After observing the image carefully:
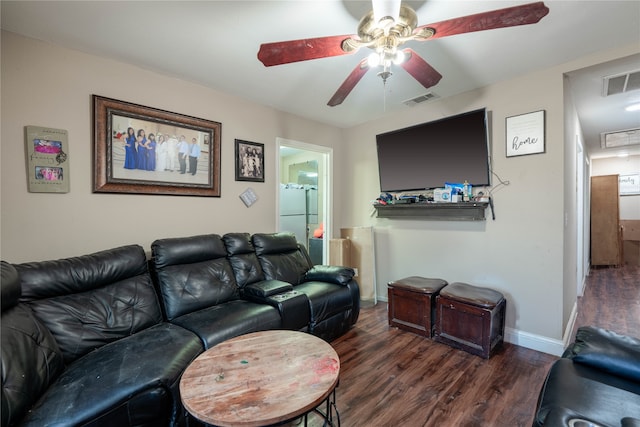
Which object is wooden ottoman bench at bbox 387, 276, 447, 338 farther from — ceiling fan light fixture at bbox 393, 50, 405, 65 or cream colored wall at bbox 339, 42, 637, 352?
ceiling fan light fixture at bbox 393, 50, 405, 65

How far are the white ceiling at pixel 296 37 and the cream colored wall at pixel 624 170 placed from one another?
4164mm

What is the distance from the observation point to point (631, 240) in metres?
5.96

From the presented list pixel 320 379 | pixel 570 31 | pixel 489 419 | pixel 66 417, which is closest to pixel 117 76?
pixel 66 417

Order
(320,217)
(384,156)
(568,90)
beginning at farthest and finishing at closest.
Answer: (320,217) < (384,156) < (568,90)

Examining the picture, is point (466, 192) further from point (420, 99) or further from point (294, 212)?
point (294, 212)

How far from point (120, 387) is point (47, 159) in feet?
5.60

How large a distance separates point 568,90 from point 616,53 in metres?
0.49

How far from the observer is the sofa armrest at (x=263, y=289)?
2332mm

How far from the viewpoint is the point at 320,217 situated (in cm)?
528

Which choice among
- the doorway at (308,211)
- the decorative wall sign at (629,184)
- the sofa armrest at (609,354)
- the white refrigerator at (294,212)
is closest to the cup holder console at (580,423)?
the sofa armrest at (609,354)

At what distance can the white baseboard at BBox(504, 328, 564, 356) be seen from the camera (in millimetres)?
2377

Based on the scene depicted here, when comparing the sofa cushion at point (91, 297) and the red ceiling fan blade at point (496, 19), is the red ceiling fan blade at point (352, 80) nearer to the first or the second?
the red ceiling fan blade at point (496, 19)

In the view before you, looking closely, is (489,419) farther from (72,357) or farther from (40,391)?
(72,357)

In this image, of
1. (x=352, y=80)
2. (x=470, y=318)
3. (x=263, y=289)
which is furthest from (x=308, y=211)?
(x=352, y=80)
